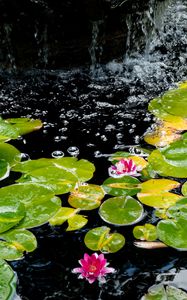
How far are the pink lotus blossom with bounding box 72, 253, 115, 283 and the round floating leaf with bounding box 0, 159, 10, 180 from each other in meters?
0.48

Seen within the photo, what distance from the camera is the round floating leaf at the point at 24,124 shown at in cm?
181

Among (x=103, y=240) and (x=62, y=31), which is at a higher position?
(x=62, y=31)

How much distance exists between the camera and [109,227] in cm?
130

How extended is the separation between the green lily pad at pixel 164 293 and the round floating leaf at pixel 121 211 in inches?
9.3

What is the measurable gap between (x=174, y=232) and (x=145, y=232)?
8 centimetres

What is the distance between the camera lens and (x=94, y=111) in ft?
6.45

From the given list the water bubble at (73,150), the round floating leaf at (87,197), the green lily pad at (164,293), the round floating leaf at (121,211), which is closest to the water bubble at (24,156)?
the water bubble at (73,150)

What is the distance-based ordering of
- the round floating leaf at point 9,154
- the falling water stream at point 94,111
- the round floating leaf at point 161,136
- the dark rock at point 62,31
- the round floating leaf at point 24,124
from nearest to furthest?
the falling water stream at point 94,111, the round floating leaf at point 9,154, the round floating leaf at point 161,136, the round floating leaf at point 24,124, the dark rock at point 62,31

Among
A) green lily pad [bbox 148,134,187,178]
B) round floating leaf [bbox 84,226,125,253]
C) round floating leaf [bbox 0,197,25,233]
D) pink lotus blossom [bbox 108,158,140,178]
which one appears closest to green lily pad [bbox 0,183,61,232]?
round floating leaf [bbox 0,197,25,233]

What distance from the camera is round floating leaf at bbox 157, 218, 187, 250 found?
121 cm

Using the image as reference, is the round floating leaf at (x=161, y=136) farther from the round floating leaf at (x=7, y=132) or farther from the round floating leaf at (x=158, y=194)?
the round floating leaf at (x=7, y=132)

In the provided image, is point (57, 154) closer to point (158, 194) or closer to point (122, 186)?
point (122, 186)

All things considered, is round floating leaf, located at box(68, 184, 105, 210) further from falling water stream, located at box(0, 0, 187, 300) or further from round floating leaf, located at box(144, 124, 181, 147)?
round floating leaf, located at box(144, 124, 181, 147)

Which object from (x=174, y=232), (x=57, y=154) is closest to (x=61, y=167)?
(x=57, y=154)
